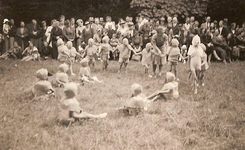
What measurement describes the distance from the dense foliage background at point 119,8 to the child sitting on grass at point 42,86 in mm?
13616

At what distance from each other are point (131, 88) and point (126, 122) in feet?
3.52

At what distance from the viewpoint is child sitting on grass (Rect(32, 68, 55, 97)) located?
9.54m

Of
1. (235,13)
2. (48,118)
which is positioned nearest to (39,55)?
(48,118)

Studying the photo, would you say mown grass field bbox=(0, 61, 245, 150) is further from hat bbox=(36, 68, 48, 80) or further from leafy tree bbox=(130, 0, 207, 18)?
leafy tree bbox=(130, 0, 207, 18)

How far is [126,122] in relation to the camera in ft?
25.2

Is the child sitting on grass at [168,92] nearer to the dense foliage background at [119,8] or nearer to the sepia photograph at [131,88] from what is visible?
the sepia photograph at [131,88]

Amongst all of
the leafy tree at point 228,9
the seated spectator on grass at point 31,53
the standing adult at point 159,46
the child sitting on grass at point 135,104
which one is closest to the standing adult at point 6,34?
the seated spectator on grass at point 31,53

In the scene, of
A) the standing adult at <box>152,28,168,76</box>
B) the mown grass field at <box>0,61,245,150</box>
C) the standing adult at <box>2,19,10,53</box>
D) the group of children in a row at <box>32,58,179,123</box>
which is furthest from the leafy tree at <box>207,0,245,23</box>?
the group of children in a row at <box>32,58,179,123</box>

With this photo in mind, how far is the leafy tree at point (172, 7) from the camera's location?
72.3 ft

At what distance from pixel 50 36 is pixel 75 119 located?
11.8 metres

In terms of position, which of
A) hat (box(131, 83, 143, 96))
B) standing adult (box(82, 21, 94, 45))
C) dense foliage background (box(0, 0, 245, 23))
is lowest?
hat (box(131, 83, 143, 96))

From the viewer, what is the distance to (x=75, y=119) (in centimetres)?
762

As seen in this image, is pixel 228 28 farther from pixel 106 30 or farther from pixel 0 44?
pixel 0 44

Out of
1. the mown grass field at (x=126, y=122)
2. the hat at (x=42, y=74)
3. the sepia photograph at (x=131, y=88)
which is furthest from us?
the hat at (x=42, y=74)
